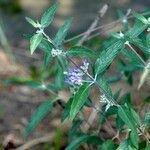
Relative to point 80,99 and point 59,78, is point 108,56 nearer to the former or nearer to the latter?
point 80,99

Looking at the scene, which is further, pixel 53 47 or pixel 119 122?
pixel 119 122

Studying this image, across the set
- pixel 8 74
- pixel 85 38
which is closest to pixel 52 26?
pixel 8 74

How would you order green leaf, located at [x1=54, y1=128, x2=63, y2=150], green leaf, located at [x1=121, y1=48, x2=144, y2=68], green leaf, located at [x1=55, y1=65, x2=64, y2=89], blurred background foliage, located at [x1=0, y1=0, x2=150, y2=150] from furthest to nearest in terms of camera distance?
blurred background foliage, located at [x1=0, y1=0, x2=150, y2=150] < green leaf, located at [x1=54, y1=128, x2=63, y2=150] < green leaf, located at [x1=55, y1=65, x2=64, y2=89] < green leaf, located at [x1=121, y1=48, x2=144, y2=68]

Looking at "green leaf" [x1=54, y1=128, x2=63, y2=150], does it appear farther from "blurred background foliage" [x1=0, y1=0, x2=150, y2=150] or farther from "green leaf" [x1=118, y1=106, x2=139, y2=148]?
"green leaf" [x1=118, y1=106, x2=139, y2=148]

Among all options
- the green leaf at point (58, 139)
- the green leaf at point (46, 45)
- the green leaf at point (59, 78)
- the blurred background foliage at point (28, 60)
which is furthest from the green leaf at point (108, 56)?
the green leaf at point (58, 139)

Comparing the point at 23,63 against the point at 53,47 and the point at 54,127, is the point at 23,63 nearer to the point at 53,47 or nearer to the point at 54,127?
the point at 54,127

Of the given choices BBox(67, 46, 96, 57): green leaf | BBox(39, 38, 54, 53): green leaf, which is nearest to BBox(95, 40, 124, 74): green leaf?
BBox(67, 46, 96, 57): green leaf

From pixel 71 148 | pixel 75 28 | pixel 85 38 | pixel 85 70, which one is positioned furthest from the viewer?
pixel 75 28

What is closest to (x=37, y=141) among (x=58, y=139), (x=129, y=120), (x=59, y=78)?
(x=58, y=139)
